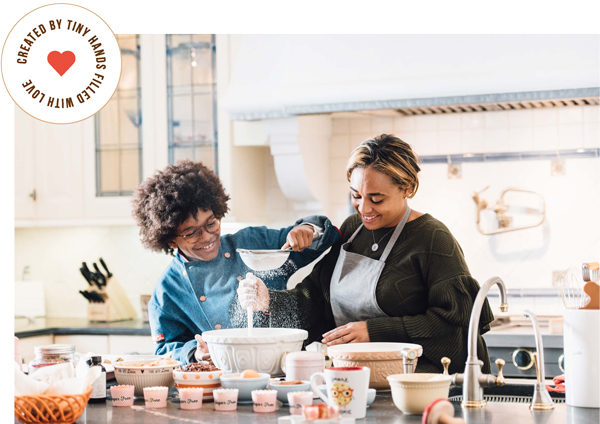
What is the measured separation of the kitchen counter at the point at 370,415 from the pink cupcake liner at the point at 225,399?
18 mm

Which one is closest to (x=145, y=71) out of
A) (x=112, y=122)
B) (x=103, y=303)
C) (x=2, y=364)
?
(x=112, y=122)

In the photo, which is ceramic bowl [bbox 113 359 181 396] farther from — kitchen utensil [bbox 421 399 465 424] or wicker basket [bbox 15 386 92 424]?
kitchen utensil [bbox 421 399 465 424]

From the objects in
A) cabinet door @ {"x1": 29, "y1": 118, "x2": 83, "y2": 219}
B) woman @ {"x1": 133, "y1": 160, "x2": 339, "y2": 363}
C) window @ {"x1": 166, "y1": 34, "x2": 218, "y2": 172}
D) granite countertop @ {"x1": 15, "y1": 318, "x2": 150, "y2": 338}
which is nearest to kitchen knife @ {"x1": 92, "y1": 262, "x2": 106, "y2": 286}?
granite countertop @ {"x1": 15, "y1": 318, "x2": 150, "y2": 338}

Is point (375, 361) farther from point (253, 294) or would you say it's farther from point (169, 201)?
point (169, 201)

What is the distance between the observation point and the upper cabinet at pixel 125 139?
3.75 m

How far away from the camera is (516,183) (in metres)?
3.50

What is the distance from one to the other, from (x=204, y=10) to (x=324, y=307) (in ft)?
3.39

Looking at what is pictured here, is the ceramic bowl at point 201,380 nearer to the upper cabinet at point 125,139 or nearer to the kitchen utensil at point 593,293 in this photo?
the kitchen utensil at point 593,293

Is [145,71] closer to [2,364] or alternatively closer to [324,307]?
[324,307]

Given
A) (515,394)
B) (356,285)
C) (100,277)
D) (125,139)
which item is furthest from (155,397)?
(100,277)

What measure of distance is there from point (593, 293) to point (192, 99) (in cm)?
255

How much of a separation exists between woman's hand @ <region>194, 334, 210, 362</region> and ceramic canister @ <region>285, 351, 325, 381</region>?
338mm

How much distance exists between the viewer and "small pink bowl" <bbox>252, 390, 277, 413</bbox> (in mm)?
1561

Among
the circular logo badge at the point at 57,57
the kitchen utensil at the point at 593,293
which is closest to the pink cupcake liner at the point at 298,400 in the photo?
the kitchen utensil at the point at 593,293
